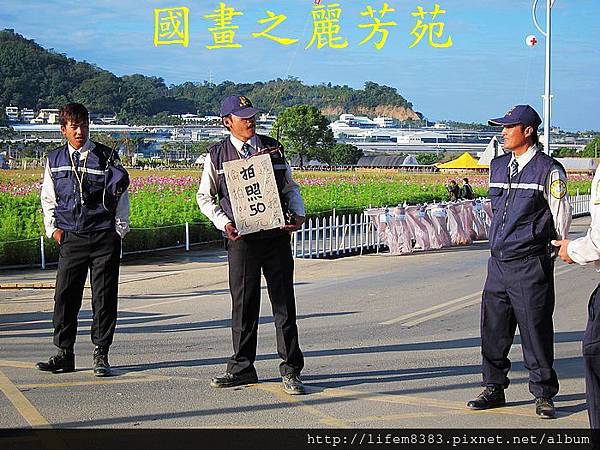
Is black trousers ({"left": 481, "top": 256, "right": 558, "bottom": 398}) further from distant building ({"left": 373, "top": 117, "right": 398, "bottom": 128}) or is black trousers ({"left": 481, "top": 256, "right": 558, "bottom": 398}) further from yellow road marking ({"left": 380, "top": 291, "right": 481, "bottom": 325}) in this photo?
distant building ({"left": 373, "top": 117, "right": 398, "bottom": 128})

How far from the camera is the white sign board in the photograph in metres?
7.20

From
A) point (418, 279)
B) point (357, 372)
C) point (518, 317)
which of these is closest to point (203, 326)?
point (357, 372)

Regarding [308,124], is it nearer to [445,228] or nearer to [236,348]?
[445,228]

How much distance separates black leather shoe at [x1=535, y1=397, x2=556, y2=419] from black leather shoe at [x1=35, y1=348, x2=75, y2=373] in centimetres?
384

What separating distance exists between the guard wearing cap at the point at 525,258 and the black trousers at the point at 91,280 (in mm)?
3099

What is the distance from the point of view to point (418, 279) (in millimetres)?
16234

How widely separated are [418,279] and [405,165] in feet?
329

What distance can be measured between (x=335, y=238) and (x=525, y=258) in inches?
591

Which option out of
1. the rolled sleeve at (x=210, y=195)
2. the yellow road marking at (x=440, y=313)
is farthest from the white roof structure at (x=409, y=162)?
the rolled sleeve at (x=210, y=195)

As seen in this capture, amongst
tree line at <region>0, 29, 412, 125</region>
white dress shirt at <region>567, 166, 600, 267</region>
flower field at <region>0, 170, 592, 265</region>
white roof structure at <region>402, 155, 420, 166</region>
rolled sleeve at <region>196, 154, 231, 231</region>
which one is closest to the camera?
white dress shirt at <region>567, 166, 600, 267</region>

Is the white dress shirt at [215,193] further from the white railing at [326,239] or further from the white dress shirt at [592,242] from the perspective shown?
the white railing at [326,239]

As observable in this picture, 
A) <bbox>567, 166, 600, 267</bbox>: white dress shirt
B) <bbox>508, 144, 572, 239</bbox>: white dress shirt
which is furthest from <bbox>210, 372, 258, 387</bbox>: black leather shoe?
<bbox>567, 166, 600, 267</bbox>: white dress shirt

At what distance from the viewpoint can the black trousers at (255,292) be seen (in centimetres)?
735

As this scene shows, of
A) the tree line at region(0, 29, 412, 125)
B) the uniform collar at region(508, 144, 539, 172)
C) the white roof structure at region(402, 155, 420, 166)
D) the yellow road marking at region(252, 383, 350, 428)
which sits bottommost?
the white roof structure at region(402, 155, 420, 166)
